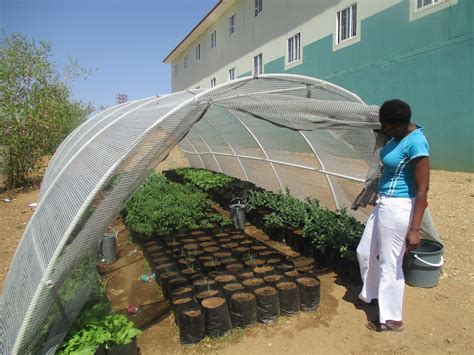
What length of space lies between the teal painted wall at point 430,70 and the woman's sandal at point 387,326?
6.63 meters

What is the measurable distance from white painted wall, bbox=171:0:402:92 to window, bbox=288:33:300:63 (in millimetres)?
185

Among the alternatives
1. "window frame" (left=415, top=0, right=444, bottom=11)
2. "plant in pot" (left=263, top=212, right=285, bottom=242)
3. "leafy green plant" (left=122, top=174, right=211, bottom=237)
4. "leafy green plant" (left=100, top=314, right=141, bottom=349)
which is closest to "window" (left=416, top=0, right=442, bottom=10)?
"window frame" (left=415, top=0, right=444, bottom=11)

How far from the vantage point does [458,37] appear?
7.77 metres

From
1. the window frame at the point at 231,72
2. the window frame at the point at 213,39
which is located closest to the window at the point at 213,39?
the window frame at the point at 213,39

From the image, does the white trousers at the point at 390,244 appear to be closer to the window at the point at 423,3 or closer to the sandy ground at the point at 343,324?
the sandy ground at the point at 343,324

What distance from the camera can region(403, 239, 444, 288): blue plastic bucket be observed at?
11.3 feet

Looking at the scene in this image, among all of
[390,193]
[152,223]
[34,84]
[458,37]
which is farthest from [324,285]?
[34,84]

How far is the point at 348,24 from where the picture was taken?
445 inches

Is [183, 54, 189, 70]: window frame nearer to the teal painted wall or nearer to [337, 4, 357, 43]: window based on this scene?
[337, 4, 357, 43]: window

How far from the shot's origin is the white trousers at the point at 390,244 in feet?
8.58

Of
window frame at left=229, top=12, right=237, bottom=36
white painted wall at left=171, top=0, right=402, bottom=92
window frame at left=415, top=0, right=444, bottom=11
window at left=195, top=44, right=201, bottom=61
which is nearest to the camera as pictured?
window frame at left=415, top=0, right=444, bottom=11

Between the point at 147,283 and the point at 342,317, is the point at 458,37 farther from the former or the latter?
the point at 147,283

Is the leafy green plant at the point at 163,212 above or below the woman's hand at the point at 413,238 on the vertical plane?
below

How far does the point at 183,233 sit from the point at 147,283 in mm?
1137
